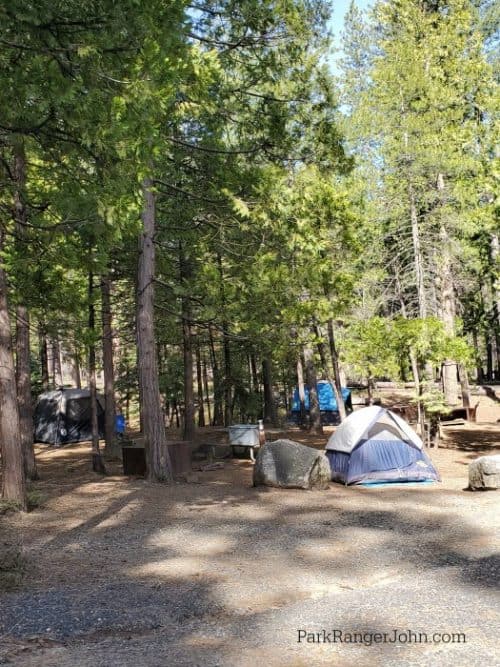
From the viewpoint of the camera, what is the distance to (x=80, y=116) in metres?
6.96

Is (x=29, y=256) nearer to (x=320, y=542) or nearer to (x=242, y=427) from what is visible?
(x=320, y=542)

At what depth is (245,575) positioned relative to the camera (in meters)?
7.38

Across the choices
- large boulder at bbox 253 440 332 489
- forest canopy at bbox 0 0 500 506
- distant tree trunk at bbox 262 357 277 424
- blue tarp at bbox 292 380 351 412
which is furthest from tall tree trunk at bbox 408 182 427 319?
large boulder at bbox 253 440 332 489

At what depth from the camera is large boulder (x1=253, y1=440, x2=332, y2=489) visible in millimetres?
13195

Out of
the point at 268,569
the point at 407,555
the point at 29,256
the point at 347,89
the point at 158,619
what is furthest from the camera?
the point at 347,89

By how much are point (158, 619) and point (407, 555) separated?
11.8 feet

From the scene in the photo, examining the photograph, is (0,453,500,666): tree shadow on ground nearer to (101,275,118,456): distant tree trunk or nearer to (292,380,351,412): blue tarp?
(101,275,118,456): distant tree trunk

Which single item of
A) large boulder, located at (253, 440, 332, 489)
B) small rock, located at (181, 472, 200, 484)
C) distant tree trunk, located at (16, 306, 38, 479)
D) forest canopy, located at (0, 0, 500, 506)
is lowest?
small rock, located at (181, 472, 200, 484)

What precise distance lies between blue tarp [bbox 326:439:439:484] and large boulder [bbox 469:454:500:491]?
5.25 ft

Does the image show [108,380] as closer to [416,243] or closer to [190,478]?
[190,478]

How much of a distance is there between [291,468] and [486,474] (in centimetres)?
372

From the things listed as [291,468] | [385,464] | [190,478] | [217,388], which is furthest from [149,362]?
[217,388]

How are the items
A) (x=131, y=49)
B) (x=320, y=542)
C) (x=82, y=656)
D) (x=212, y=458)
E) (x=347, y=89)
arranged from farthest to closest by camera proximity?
1. (x=347, y=89)
2. (x=212, y=458)
3. (x=320, y=542)
4. (x=131, y=49)
5. (x=82, y=656)

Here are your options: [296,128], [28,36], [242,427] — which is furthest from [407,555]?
[242,427]
